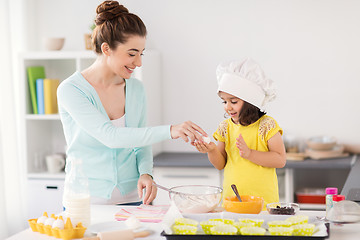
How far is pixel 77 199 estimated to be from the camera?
1.90 m

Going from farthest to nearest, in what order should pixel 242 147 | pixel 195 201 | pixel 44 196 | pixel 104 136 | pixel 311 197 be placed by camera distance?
1. pixel 44 196
2. pixel 311 197
3. pixel 242 147
4. pixel 104 136
5. pixel 195 201

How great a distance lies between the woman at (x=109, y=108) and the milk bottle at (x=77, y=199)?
0.26m

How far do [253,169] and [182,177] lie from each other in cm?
139

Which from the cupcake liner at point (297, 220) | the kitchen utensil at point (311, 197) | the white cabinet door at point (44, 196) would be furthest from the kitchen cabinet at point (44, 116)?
the cupcake liner at point (297, 220)

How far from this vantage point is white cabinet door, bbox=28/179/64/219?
397 centimetres

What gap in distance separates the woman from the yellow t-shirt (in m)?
0.40

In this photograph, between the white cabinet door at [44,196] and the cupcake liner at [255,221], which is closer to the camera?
the cupcake liner at [255,221]

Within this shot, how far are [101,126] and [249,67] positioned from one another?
0.75 m

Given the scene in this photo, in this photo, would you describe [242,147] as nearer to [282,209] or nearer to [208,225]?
[282,209]

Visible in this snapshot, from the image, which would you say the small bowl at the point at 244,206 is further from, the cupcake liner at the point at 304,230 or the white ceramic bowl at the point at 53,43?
the white ceramic bowl at the point at 53,43

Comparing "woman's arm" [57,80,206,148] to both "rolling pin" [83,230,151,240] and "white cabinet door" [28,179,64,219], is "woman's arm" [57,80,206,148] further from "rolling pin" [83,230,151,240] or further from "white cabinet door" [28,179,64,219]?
"white cabinet door" [28,179,64,219]

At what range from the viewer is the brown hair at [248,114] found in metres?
2.50

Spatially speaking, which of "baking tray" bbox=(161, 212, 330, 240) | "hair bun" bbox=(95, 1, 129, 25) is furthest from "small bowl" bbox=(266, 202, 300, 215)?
"hair bun" bbox=(95, 1, 129, 25)

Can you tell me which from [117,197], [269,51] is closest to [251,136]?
[117,197]
